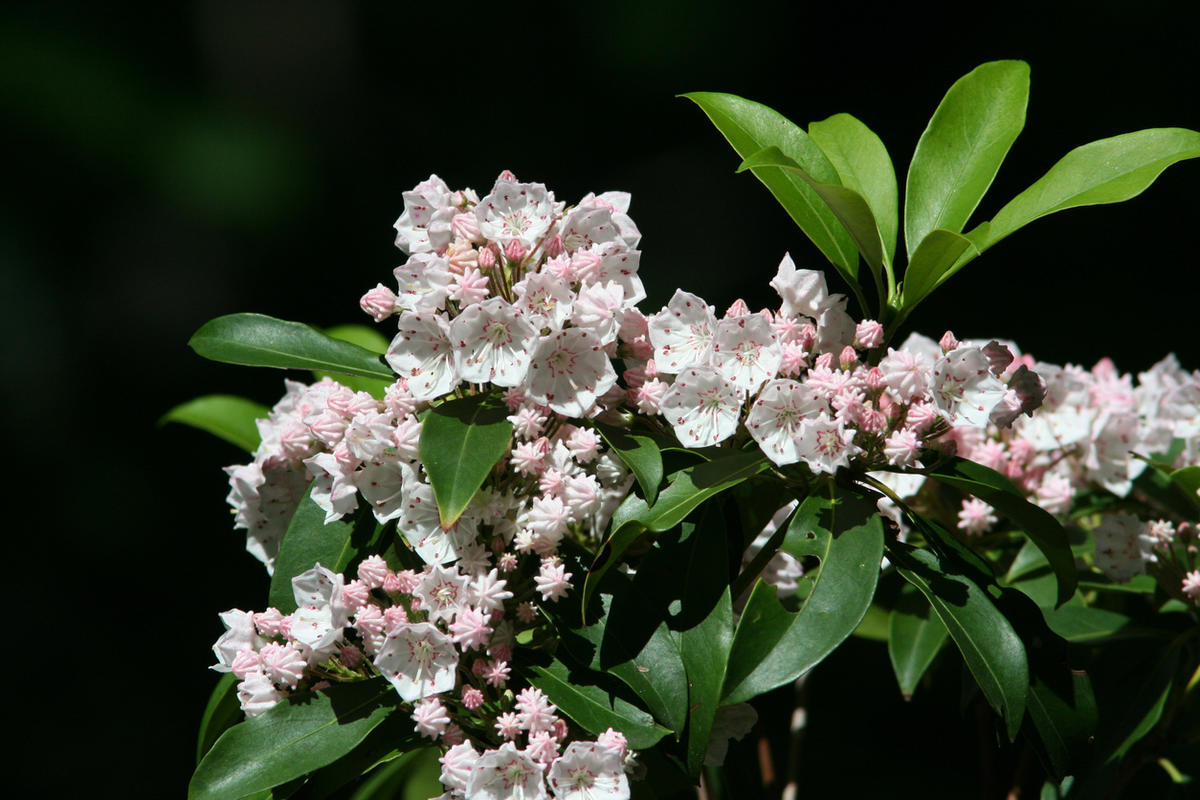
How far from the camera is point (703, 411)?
104cm

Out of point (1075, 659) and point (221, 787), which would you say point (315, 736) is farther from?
point (1075, 659)

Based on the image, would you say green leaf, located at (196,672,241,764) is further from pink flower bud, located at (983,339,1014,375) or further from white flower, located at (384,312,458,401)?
pink flower bud, located at (983,339,1014,375)

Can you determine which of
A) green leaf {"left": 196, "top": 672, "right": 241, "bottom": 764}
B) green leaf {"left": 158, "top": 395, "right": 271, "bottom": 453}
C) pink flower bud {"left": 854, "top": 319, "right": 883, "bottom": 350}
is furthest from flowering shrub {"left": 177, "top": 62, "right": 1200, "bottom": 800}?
green leaf {"left": 158, "top": 395, "right": 271, "bottom": 453}

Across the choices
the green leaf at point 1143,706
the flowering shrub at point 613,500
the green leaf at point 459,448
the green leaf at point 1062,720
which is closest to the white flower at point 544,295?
the flowering shrub at point 613,500

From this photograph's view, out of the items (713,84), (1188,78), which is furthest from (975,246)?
(1188,78)

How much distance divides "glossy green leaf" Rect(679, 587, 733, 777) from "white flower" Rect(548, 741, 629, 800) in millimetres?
60

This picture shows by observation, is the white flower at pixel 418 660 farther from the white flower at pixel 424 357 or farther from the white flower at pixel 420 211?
the white flower at pixel 420 211

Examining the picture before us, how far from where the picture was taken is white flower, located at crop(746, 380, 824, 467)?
39.1 inches

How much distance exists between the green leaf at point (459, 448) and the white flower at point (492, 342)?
0.04 m

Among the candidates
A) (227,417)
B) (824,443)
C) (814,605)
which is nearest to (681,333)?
(824,443)

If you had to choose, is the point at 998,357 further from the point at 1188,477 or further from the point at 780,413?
the point at 1188,477

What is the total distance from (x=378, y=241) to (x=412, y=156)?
365 millimetres

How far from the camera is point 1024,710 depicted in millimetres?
982

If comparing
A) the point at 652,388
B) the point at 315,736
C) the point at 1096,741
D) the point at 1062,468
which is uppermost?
the point at 652,388
